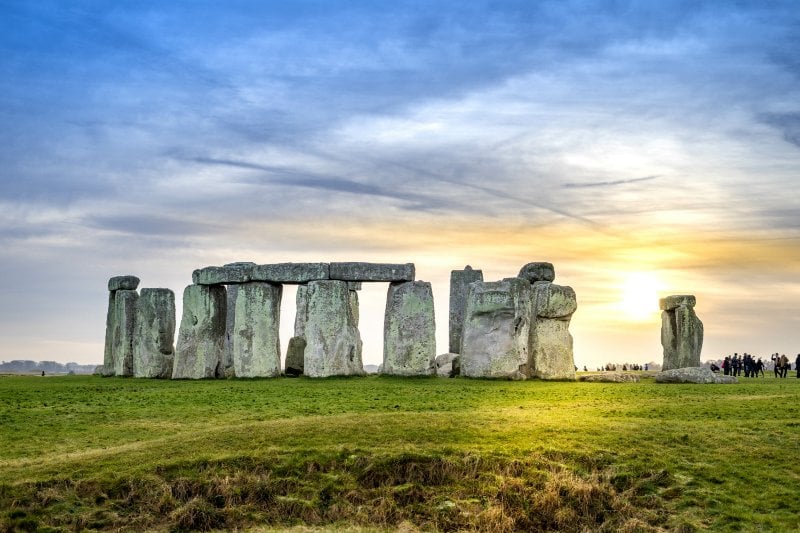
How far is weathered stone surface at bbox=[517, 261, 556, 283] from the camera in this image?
36.0 meters

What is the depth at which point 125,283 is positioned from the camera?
39.1 meters

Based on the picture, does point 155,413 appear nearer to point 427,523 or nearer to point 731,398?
point 427,523

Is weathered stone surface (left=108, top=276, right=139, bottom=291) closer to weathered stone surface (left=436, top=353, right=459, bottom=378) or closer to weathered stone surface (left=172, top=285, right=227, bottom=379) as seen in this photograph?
weathered stone surface (left=172, top=285, right=227, bottom=379)

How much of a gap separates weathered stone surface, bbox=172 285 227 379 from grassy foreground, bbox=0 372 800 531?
530 inches

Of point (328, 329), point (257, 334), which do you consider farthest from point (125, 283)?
point (328, 329)

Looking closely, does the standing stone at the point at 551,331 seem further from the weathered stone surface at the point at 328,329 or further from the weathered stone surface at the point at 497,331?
the weathered stone surface at the point at 328,329

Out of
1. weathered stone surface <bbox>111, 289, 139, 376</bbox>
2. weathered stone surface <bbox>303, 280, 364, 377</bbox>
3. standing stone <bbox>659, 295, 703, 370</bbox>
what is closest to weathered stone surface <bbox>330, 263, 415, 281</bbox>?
weathered stone surface <bbox>303, 280, 364, 377</bbox>

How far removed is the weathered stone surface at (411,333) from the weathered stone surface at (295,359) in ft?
12.7

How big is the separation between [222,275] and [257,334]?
111 inches

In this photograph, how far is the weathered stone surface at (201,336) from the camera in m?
35.5

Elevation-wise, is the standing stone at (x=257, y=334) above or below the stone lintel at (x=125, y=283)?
below

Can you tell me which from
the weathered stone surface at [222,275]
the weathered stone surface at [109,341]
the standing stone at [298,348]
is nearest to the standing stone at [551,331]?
the standing stone at [298,348]

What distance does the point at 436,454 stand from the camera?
17281 millimetres

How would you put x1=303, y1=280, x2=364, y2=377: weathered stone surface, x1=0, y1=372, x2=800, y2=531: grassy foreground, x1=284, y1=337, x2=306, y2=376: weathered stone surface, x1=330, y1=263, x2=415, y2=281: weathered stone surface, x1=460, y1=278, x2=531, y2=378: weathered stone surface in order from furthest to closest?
x1=284, y1=337, x2=306, y2=376: weathered stone surface
x1=330, y1=263, x2=415, y2=281: weathered stone surface
x1=303, y1=280, x2=364, y2=377: weathered stone surface
x1=460, y1=278, x2=531, y2=378: weathered stone surface
x1=0, y1=372, x2=800, y2=531: grassy foreground
